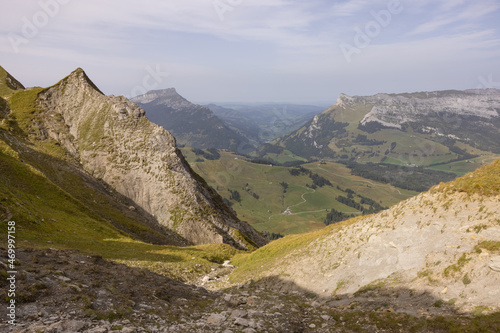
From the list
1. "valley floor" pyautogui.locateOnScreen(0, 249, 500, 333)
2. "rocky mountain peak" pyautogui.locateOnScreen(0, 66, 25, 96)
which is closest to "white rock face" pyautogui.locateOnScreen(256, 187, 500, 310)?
"valley floor" pyautogui.locateOnScreen(0, 249, 500, 333)

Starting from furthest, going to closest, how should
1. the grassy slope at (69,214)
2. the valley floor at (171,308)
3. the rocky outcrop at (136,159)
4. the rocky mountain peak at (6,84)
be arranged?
the rocky mountain peak at (6,84)
the rocky outcrop at (136,159)
the grassy slope at (69,214)
the valley floor at (171,308)

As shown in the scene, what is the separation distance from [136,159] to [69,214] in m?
37.7

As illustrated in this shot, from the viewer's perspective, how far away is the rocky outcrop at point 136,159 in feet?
261

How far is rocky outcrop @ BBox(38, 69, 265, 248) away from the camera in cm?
7950

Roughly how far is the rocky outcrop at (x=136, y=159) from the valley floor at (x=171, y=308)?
2081 inches

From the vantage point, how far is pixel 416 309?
1831cm

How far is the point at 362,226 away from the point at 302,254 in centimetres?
840

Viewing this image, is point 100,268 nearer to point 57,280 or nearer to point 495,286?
point 57,280

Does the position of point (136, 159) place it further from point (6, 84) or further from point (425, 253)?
point (6, 84)

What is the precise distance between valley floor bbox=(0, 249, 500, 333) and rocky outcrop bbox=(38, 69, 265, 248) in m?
52.9

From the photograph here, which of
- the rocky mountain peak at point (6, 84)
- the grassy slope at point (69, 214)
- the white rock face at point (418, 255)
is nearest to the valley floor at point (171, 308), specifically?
the white rock face at point (418, 255)

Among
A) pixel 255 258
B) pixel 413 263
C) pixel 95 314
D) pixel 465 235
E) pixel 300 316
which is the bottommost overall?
pixel 255 258

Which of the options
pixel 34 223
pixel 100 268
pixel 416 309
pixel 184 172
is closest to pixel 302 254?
pixel 416 309

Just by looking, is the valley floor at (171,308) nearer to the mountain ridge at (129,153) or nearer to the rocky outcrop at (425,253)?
the rocky outcrop at (425,253)
